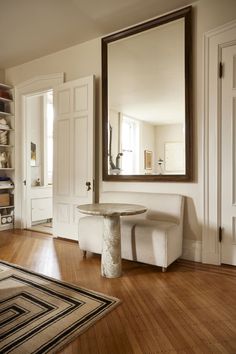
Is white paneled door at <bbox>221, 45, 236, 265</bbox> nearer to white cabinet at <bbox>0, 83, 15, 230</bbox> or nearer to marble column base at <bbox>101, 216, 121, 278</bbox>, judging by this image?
marble column base at <bbox>101, 216, 121, 278</bbox>

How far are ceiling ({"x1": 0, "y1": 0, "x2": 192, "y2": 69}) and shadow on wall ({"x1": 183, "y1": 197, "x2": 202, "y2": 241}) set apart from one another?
7.63 ft

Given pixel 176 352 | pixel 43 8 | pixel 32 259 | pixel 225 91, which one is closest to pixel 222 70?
pixel 225 91

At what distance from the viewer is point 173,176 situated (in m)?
3.08

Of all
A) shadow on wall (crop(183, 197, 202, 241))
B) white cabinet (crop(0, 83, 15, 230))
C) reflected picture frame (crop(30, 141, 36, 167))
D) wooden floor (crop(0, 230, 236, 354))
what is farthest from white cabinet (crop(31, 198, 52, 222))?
shadow on wall (crop(183, 197, 202, 241))

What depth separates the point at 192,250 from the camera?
9.75ft

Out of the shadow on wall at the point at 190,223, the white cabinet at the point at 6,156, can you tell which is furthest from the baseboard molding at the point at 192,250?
the white cabinet at the point at 6,156

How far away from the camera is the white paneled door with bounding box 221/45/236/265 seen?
2736 mm

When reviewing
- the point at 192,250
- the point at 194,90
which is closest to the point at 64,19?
the point at 194,90

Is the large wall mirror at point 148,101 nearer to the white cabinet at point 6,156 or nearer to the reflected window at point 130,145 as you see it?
the reflected window at point 130,145

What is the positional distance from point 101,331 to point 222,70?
2763mm

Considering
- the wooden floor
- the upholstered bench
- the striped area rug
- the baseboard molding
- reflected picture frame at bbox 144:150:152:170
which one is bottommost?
the wooden floor

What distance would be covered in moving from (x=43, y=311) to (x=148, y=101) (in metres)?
2.61

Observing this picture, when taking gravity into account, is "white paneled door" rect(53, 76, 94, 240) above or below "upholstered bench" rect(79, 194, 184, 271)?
above

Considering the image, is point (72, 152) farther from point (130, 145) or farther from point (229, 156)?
point (229, 156)
